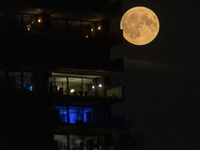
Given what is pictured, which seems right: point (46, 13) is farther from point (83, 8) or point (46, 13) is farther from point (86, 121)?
point (86, 121)

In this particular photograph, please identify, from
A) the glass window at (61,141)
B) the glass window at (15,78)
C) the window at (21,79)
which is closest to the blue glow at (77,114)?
the glass window at (61,141)

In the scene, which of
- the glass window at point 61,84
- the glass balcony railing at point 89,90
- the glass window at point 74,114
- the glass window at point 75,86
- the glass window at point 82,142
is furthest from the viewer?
the glass window at point 74,114

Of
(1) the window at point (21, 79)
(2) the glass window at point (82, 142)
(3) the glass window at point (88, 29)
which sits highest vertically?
(3) the glass window at point (88, 29)

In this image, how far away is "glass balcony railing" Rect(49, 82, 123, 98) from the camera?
65.2m

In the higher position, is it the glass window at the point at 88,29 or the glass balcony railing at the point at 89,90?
the glass window at the point at 88,29

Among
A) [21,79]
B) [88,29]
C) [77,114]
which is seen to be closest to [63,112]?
[77,114]

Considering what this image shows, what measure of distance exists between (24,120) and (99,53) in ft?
35.0

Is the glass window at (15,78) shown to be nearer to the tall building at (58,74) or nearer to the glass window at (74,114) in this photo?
the tall building at (58,74)

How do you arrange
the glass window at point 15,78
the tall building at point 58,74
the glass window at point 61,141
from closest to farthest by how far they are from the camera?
1. the tall building at point 58,74
2. the glass window at point 15,78
3. the glass window at point 61,141

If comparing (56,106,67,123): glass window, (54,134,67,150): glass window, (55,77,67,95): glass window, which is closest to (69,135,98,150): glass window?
(54,134,67,150): glass window

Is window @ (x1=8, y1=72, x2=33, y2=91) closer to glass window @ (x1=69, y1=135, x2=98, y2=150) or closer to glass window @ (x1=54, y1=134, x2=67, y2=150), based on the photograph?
glass window @ (x1=54, y1=134, x2=67, y2=150)

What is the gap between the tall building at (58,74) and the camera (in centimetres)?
6103

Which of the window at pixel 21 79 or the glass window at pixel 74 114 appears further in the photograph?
the glass window at pixel 74 114

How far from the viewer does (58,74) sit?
66.3 m
